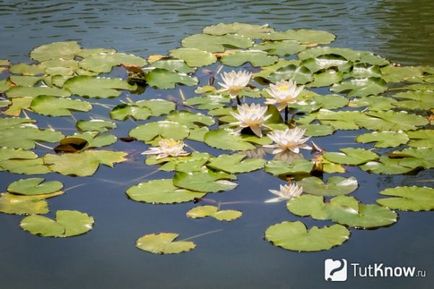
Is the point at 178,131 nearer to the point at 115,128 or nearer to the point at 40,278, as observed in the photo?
the point at 115,128

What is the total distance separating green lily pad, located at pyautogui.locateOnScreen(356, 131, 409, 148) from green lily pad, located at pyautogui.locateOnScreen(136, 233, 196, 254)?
37.0 inches

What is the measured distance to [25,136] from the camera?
2793mm

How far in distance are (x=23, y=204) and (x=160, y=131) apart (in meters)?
0.67

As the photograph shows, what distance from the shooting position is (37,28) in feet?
13.7

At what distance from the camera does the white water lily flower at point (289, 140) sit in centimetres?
259

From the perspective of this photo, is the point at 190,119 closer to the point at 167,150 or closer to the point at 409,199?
the point at 167,150

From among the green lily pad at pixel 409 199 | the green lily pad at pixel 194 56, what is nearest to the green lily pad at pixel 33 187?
the green lily pad at pixel 409 199

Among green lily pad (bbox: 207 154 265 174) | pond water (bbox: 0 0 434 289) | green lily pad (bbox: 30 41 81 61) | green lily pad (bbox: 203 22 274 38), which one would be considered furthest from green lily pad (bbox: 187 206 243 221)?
green lily pad (bbox: 203 22 274 38)

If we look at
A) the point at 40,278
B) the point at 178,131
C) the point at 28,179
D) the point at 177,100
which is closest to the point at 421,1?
the point at 177,100

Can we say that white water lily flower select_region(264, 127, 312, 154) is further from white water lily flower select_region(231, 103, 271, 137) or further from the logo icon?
the logo icon

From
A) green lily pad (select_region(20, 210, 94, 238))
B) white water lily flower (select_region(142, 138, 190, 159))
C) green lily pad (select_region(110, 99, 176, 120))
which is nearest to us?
green lily pad (select_region(20, 210, 94, 238))

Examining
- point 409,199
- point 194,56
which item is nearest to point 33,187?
point 409,199

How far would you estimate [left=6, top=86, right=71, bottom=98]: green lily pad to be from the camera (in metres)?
3.21

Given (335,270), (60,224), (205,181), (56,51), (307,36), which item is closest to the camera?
(335,270)
